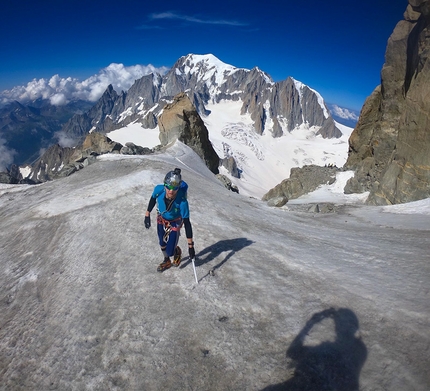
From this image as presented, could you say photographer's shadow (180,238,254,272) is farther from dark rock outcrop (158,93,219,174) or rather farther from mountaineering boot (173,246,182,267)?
dark rock outcrop (158,93,219,174)

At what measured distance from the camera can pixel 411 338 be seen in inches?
214

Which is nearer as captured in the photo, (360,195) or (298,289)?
(298,289)

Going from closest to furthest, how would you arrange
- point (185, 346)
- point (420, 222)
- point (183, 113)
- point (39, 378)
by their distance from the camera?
point (39, 378) → point (185, 346) → point (420, 222) → point (183, 113)

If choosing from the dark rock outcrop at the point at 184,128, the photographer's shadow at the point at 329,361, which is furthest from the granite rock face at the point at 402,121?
the photographer's shadow at the point at 329,361

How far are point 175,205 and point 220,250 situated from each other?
8.55ft

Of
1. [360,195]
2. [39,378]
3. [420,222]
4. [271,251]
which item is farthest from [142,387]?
[360,195]

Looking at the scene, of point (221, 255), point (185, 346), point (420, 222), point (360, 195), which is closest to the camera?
point (185, 346)

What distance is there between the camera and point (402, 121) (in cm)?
2706

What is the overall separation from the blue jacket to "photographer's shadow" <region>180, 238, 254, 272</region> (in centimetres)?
157

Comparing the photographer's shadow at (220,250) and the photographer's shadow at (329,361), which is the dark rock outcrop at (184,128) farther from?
the photographer's shadow at (329,361)

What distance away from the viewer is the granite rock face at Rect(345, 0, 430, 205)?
2372 cm

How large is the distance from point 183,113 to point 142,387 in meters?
39.7

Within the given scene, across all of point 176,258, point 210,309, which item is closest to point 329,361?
point 210,309

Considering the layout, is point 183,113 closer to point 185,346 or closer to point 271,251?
point 271,251
